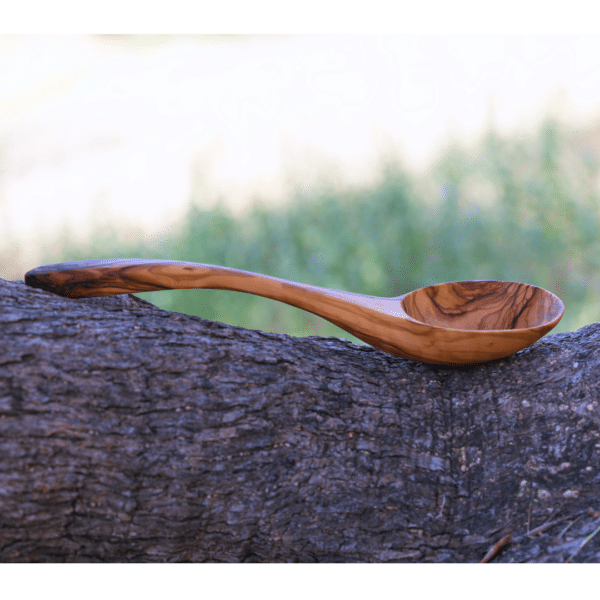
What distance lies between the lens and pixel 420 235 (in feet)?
8.46

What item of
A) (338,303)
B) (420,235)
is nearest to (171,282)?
(338,303)

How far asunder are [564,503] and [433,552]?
0.25m

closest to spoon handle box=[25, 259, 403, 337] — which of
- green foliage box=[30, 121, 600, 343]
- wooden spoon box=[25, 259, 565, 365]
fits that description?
wooden spoon box=[25, 259, 565, 365]

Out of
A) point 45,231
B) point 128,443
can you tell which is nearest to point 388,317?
point 128,443

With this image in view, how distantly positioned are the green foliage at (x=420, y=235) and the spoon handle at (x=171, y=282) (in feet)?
3.73

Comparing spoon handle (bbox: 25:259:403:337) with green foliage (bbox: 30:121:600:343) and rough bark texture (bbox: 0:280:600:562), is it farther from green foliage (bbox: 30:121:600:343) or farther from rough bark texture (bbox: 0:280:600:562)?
green foliage (bbox: 30:121:600:343)

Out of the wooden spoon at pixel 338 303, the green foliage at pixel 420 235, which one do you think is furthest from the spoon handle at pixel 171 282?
Answer: the green foliage at pixel 420 235

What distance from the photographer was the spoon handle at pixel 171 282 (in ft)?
4.14

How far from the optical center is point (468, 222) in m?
2.59

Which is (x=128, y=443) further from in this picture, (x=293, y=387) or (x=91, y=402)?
(x=293, y=387)

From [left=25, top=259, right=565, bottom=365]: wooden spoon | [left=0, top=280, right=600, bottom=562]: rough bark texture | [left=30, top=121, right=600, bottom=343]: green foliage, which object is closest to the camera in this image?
[left=0, top=280, right=600, bottom=562]: rough bark texture

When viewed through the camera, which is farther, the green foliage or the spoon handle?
the green foliage

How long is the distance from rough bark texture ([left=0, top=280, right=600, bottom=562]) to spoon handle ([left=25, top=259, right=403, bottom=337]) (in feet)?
0.27

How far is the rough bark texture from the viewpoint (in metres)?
1.00
